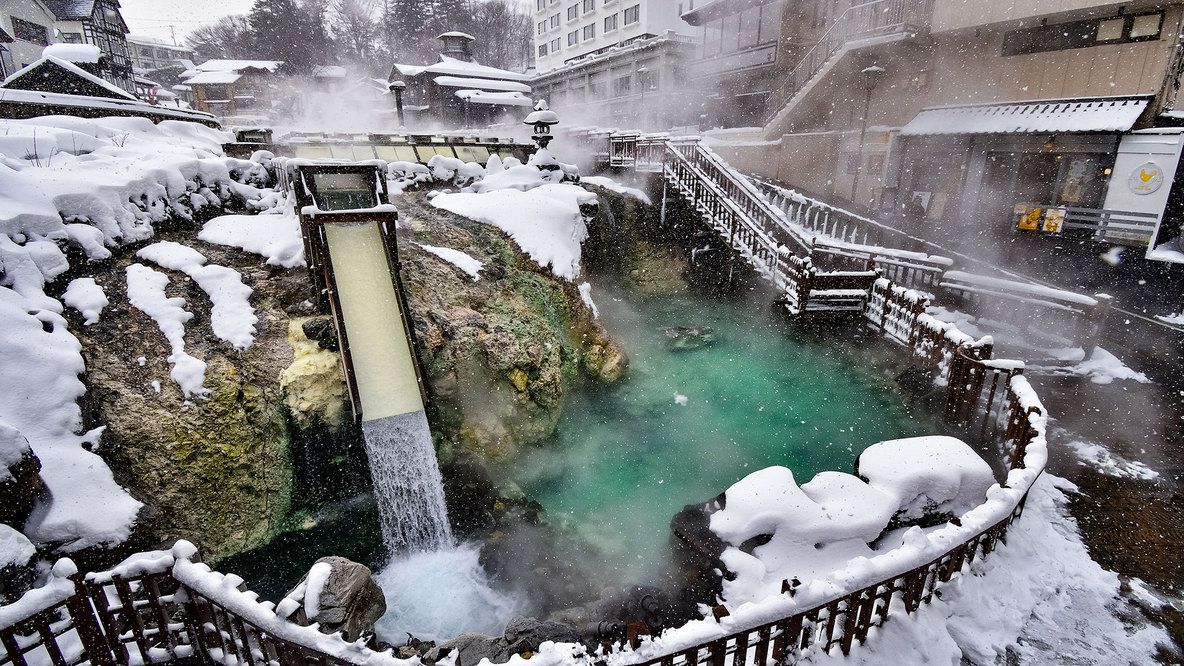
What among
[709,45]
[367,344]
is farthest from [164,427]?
[709,45]

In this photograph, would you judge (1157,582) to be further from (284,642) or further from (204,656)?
(204,656)

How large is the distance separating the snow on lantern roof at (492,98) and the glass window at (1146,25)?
25.4 m

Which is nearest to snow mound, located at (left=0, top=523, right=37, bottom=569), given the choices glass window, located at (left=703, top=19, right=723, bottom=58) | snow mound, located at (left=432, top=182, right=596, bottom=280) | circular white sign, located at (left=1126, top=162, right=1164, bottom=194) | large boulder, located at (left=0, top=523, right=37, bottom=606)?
large boulder, located at (left=0, top=523, right=37, bottom=606)

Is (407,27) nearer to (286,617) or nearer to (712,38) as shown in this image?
(712,38)

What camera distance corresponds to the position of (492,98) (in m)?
29.4

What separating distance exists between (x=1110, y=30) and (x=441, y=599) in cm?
2337

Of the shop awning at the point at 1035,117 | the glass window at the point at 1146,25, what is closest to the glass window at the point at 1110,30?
the glass window at the point at 1146,25

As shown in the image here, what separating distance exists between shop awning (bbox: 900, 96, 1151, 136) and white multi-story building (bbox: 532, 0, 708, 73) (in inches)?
792

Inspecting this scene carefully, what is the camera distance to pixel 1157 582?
4938mm

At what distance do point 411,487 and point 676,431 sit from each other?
5.05 meters

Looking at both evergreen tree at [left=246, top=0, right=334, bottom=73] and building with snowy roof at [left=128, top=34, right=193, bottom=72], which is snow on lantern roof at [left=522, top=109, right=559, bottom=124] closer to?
evergreen tree at [left=246, top=0, right=334, bottom=73]

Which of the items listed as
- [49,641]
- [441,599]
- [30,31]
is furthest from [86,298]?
[30,31]

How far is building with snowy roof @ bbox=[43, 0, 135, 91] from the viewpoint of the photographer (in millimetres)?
29406

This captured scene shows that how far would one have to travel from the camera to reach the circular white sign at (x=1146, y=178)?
13.6 metres
